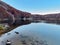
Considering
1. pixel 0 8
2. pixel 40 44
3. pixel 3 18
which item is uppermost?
pixel 0 8

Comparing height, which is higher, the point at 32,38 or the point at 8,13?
the point at 8,13

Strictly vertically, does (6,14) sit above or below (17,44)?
above

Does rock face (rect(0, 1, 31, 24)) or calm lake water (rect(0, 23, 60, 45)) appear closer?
calm lake water (rect(0, 23, 60, 45))

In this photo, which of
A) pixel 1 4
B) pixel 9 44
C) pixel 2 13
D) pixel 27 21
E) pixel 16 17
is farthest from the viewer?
pixel 27 21

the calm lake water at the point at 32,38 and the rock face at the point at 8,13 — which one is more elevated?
the rock face at the point at 8,13

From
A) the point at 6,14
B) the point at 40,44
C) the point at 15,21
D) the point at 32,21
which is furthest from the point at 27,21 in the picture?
the point at 40,44

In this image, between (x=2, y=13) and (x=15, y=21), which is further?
(x=15, y=21)

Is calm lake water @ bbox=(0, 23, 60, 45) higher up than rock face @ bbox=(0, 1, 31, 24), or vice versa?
rock face @ bbox=(0, 1, 31, 24)

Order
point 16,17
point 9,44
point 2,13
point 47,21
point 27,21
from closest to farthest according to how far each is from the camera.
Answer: point 9,44, point 2,13, point 16,17, point 27,21, point 47,21

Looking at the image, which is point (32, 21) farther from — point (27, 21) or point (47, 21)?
point (47, 21)

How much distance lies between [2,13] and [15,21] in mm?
5608

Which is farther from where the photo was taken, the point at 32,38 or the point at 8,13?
the point at 8,13

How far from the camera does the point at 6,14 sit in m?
28.7

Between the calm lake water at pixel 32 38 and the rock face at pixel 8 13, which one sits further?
the rock face at pixel 8 13
